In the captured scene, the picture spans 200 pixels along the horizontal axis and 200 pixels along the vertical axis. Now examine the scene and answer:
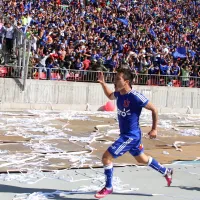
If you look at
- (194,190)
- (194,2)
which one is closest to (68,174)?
(194,190)

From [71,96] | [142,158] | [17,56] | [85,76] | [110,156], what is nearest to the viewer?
[110,156]

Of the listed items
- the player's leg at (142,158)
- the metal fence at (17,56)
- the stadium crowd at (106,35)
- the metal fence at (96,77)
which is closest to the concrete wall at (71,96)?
the metal fence at (96,77)

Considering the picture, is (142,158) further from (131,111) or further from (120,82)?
(120,82)

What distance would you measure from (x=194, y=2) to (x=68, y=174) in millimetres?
32190

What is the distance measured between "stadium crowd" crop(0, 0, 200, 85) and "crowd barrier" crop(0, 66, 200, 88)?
266mm

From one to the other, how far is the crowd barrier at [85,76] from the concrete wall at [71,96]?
0.31 meters

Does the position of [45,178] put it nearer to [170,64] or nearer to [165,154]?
[165,154]

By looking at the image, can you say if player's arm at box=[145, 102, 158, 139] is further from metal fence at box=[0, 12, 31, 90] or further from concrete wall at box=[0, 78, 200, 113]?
metal fence at box=[0, 12, 31, 90]

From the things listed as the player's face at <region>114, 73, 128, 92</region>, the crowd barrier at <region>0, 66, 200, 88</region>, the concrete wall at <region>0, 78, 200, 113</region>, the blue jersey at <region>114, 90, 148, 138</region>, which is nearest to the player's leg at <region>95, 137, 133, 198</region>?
the blue jersey at <region>114, 90, 148, 138</region>

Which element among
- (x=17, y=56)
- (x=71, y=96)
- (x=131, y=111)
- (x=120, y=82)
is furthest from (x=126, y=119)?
(x=71, y=96)

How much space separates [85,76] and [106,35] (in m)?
4.82

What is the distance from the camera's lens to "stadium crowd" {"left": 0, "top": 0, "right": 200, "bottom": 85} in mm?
22000

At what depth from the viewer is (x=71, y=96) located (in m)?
21.6

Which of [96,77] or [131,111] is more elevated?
[96,77]
